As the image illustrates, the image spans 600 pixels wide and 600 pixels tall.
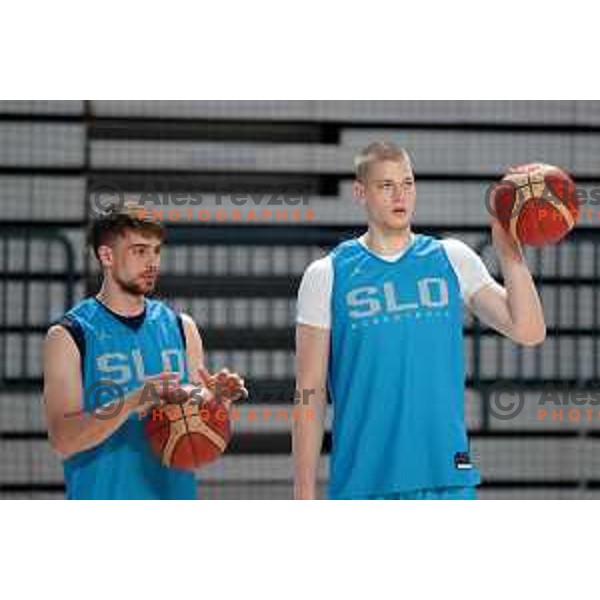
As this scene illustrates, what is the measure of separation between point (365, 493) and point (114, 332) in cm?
131

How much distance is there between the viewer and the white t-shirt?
714 centimetres

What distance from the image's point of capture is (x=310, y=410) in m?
7.19

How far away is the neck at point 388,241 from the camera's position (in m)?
7.21

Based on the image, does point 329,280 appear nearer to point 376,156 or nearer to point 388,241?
point 388,241

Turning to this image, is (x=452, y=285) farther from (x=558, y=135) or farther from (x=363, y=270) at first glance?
(x=558, y=135)

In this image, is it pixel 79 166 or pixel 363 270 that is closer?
pixel 363 270

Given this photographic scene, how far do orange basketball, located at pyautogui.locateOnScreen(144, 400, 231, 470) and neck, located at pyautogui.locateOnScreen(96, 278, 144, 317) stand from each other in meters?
0.48

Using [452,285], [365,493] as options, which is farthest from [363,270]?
[365,493]

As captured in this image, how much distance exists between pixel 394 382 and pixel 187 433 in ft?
3.01

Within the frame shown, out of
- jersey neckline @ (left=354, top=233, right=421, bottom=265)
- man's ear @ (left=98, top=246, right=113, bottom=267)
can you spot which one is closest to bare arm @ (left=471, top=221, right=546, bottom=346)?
jersey neckline @ (left=354, top=233, right=421, bottom=265)

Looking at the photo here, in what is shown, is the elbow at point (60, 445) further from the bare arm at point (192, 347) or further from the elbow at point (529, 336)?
the elbow at point (529, 336)

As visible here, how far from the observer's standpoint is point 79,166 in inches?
311

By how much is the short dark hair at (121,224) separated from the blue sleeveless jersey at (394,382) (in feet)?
3.13

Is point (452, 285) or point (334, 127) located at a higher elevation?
point (334, 127)
